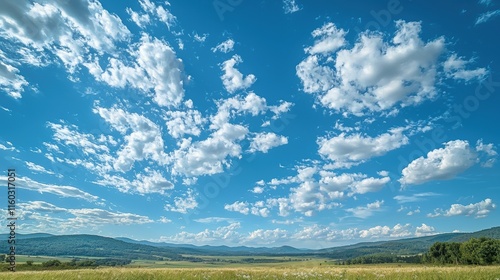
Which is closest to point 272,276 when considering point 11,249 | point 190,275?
point 190,275

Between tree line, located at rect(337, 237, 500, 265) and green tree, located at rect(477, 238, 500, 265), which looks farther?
tree line, located at rect(337, 237, 500, 265)

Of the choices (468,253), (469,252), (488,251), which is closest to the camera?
(488,251)

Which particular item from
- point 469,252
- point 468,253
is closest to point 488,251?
point 469,252

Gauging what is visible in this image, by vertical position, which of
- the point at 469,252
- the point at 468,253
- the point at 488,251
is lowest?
the point at 468,253

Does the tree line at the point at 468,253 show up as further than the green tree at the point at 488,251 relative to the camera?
Yes

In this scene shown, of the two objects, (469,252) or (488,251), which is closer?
(488,251)

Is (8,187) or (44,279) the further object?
(8,187)

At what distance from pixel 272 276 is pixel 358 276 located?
144 inches

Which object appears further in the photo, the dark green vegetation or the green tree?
the dark green vegetation

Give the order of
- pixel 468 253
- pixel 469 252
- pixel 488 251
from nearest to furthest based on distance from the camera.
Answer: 1. pixel 488 251
2. pixel 469 252
3. pixel 468 253

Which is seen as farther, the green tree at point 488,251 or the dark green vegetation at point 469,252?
the dark green vegetation at point 469,252

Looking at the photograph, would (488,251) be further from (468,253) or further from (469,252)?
(468,253)

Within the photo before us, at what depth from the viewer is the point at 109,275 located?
14.9 metres

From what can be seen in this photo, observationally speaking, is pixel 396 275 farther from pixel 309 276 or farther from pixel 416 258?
pixel 416 258
